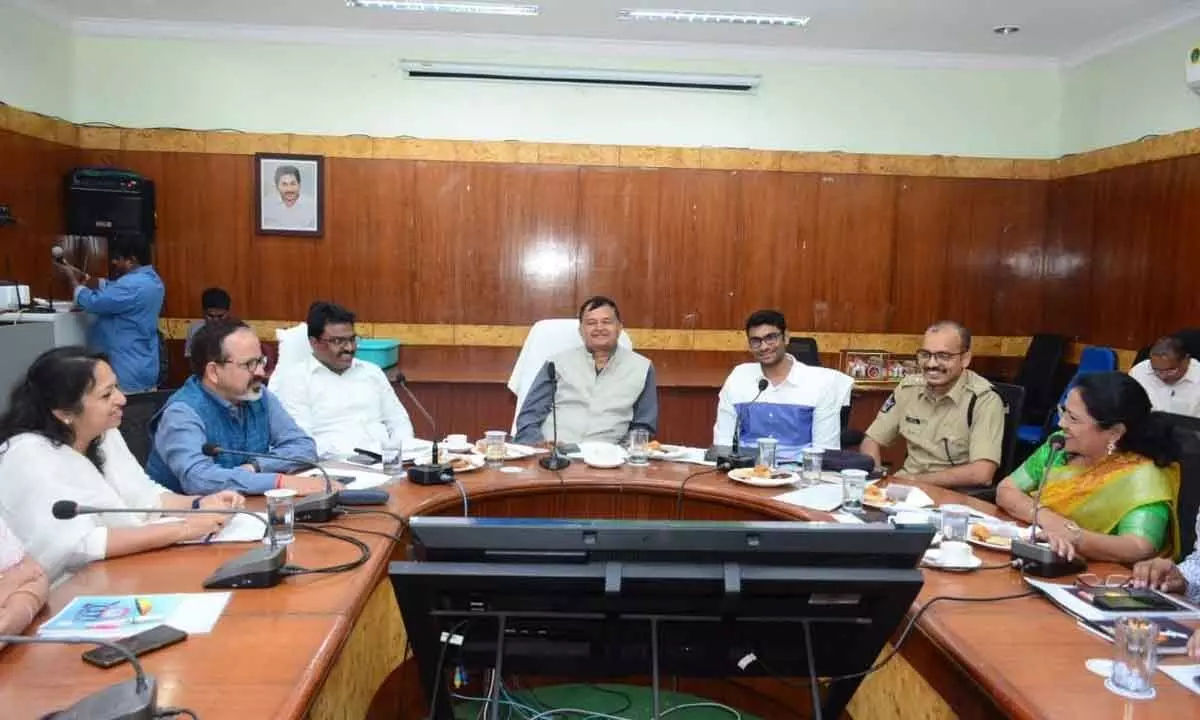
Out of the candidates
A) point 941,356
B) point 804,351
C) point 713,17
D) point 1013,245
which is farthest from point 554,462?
point 1013,245

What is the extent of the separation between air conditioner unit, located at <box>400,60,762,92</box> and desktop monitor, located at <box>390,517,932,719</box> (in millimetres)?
4893

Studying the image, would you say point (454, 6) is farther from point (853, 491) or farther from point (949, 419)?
point (853, 491)

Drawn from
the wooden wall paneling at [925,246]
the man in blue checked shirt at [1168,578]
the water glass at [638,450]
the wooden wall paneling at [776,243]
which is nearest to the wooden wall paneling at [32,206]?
the water glass at [638,450]

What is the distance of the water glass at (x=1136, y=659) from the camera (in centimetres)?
136

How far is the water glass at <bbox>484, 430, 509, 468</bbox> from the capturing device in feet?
10.1

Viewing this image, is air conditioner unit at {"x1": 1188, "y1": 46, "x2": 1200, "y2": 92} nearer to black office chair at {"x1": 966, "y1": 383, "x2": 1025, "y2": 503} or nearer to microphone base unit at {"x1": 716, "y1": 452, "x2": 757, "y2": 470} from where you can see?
black office chair at {"x1": 966, "y1": 383, "x2": 1025, "y2": 503}

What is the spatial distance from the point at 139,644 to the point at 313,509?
31.0 inches

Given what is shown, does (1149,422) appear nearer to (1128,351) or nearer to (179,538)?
(179,538)

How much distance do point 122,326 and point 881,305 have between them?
4972 mm

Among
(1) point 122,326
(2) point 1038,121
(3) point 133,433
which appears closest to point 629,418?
(3) point 133,433

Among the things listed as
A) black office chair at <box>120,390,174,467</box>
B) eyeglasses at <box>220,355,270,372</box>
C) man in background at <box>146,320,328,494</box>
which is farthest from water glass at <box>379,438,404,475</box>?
black office chair at <box>120,390,174,467</box>

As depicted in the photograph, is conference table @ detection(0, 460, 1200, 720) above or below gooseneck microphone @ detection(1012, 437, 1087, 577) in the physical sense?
below

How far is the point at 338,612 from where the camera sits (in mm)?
1604

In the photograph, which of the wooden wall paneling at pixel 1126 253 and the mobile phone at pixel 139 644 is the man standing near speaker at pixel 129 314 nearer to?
the mobile phone at pixel 139 644
